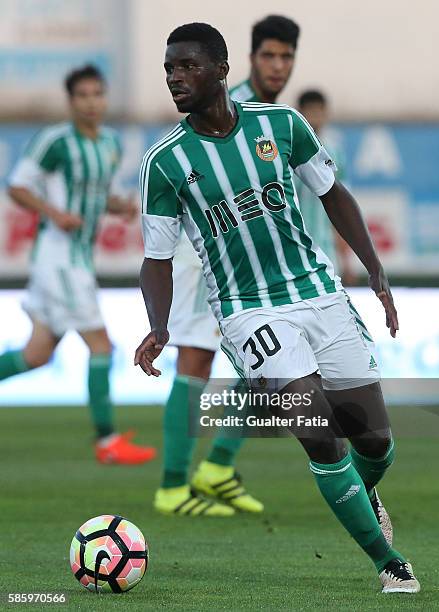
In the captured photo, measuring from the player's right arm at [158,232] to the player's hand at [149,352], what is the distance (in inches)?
7.0

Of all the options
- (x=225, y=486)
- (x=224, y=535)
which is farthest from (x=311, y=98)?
(x=224, y=535)

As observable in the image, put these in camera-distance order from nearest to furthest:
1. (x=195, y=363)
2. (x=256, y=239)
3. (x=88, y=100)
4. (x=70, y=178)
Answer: (x=256, y=239), (x=195, y=363), (x=88, y=100), (x=70, y=178)

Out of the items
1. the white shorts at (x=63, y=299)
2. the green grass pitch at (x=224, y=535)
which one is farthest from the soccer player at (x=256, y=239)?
the white shorts at (x=63, y=299)

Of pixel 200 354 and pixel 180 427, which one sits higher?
pixel 200 354

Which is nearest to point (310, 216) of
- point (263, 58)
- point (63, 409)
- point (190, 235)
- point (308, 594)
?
point (263, 58)

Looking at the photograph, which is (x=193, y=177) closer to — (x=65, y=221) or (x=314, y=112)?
(x=65, y=221)

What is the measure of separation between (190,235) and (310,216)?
3282mm

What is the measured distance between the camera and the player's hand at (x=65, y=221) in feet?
Result: 30.3

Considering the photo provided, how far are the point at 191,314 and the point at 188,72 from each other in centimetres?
247

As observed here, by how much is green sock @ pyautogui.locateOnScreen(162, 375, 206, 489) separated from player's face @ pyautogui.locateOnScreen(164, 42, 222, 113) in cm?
251

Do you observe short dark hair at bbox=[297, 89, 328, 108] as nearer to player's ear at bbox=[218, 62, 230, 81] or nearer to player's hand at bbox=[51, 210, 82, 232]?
player's hand at bbox=[51, 210, 82, 232]

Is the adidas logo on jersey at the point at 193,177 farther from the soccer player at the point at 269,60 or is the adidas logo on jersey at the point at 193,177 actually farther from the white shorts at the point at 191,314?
the white shorts at the point at 191,314

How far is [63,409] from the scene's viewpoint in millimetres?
12992

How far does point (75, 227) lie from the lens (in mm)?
9297
